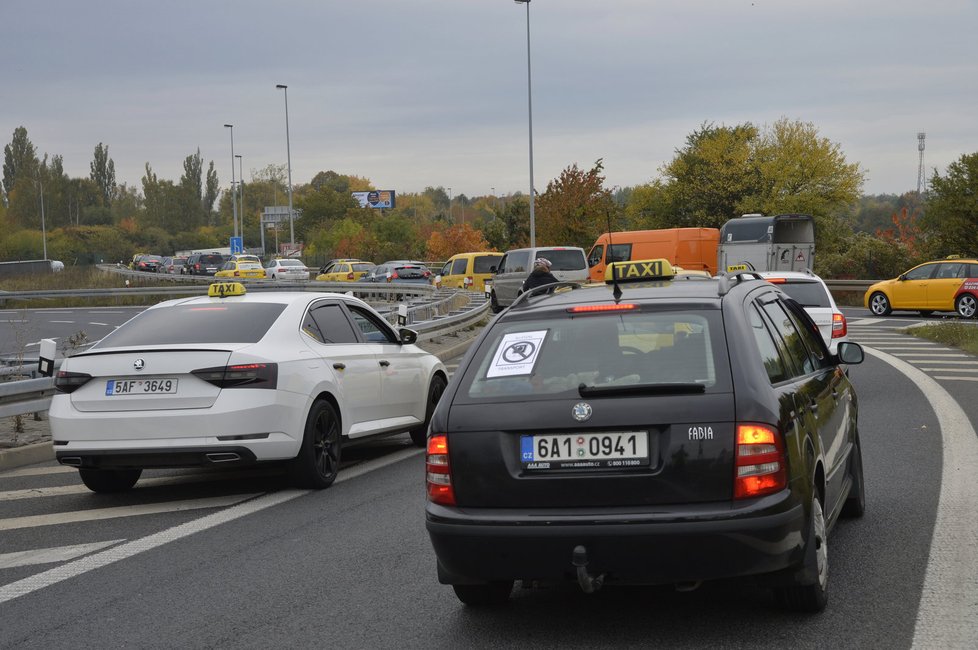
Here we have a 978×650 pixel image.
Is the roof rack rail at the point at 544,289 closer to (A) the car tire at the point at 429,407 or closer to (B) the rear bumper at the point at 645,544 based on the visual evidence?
(B) the rear bumper at the point at 645,544

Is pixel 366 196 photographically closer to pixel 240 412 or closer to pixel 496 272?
pixel 496 272

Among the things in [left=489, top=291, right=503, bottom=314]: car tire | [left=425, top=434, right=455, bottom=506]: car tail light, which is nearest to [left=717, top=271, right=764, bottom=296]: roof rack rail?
[left=425, top=434, right=455, bottom=506]: car tail light

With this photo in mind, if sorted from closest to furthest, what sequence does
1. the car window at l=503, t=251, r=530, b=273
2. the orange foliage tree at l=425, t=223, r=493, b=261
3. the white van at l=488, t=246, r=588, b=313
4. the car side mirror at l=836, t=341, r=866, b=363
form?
the car side mirror at l=836, t=341, r=866, b=363 < the white van at l=488, t=246, r=588, b=313 < the car window at l=503, t=251, r=530, b=273 < the orange foliage tree at l=425, t=223, r=493, b=261

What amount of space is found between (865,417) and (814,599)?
7776 millimetres

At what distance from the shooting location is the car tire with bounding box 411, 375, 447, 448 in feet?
36.1

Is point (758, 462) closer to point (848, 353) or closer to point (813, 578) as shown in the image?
point (813, 578)

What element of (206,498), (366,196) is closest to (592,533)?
(206,498)

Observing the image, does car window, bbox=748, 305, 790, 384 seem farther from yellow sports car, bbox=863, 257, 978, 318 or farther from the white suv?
yellow sports car, bbox=863, 257, 978, 318

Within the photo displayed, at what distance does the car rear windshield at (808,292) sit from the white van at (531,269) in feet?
60.1

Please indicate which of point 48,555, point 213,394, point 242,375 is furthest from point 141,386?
point 48,555

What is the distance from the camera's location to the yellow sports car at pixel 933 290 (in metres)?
32.3

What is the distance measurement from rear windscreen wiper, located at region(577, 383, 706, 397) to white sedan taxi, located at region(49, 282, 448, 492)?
13.7 ft

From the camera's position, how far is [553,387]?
4.80m

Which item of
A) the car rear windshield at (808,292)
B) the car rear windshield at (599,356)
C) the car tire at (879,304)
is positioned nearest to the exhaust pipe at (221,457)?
the car rear windshield at (599,356)
